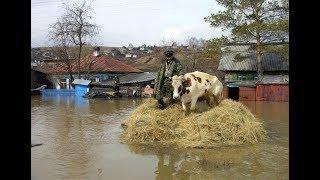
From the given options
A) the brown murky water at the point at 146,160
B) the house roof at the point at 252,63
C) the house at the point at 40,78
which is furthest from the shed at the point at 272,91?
the house at the point at 40,78

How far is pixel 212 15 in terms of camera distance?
110ft

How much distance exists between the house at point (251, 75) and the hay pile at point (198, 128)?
20.1m

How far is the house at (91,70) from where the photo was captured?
152ft

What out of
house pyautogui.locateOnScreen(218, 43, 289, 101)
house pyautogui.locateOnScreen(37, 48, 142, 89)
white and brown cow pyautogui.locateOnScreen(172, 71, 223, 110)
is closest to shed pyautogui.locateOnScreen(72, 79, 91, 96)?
house pyautogui.locateOnScreen(37, 48, 142, 89)

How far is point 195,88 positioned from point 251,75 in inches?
1182

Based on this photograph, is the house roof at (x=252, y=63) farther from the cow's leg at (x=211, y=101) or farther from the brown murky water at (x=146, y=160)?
the brown murky water at (x=146, y=160)

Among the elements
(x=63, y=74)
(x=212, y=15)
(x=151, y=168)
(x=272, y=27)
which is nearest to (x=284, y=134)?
(x=151, y=168)

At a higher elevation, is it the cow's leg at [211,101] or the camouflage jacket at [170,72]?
the camouflage jacket at [170,72]

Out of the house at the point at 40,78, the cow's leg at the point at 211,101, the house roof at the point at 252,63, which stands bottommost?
the cow's leg at the point at 211,101

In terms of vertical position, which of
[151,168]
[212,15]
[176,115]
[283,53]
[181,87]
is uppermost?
[212,15]

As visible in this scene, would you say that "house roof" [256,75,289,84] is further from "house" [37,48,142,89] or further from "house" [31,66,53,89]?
"house" [31,66,53,89]
